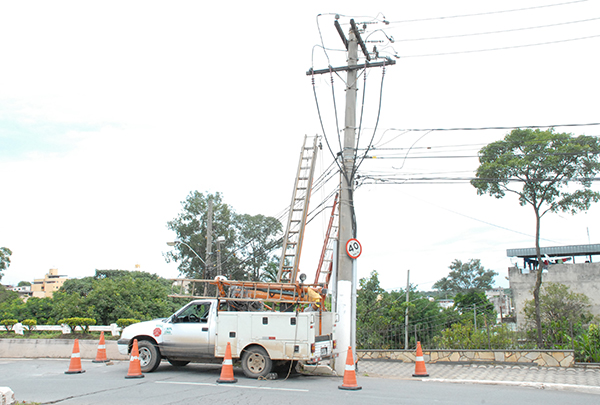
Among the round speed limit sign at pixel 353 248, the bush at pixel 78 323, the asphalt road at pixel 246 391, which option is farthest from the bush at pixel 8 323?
the round speed limit sign at pixel 353 248

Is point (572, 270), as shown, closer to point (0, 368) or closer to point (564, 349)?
point (564, 349)

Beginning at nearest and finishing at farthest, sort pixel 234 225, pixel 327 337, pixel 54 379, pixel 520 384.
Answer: pixel 520 384, pixel 54 379, pixel 327 337, pixel 234 225

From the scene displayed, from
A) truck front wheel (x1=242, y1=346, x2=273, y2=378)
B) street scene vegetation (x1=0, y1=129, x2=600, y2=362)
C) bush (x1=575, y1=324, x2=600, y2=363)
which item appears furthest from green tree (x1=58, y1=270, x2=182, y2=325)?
bush (x1=575, y1=324, x2=600, y2=363)

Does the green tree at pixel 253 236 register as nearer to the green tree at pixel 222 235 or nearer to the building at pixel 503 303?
the green tree at pixel 222 235

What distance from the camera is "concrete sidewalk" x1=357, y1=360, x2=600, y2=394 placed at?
9.94m

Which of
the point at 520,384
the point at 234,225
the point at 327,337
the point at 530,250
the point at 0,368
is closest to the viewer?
the point at 520,384

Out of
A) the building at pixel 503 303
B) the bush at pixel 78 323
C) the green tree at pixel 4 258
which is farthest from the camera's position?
the green tree at pixel 4 258

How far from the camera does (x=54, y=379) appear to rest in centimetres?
1050

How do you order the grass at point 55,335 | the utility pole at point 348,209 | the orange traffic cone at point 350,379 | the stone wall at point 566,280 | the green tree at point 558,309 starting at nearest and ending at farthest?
the orange traffic cone at point 350,379, the utility pole at point 348,209, the grass at point 55,335, the green tree at point 558,309, the stone wall at point 566,280

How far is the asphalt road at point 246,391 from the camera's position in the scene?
7.97 m

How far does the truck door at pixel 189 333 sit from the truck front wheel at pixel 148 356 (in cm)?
20

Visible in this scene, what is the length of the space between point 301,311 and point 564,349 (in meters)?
7.76

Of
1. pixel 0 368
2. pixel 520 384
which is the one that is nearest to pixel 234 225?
pixel 0 368

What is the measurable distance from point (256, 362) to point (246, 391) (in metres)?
1.88
